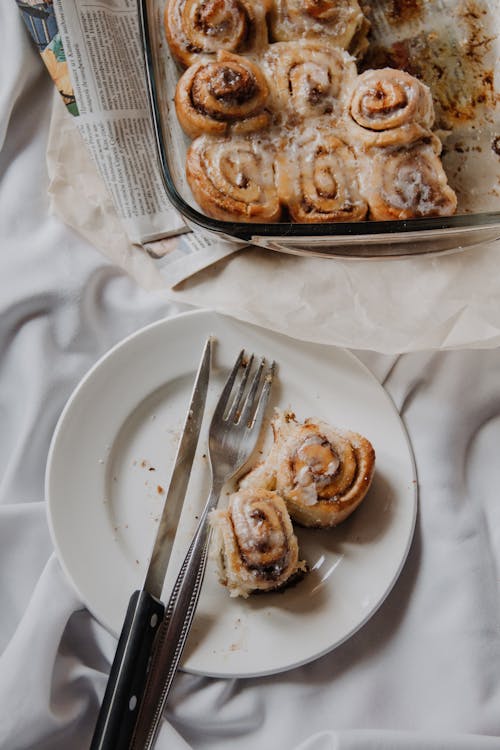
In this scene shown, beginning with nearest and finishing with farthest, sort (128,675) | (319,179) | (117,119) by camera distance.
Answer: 1. (128,675)
2. (319,179)
3. (117,119)

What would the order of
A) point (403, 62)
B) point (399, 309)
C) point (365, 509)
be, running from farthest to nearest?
point (403, 62) < point (399, 309) < point (365, 509)

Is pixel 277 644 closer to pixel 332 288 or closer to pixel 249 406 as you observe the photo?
pixel 249 406

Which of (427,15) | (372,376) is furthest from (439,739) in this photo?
(427,15)

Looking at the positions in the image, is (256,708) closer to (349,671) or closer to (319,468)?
(349,671)

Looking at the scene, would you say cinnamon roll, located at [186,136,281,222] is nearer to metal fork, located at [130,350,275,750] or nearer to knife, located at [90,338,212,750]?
metal fork, located at [130,350,275,750]

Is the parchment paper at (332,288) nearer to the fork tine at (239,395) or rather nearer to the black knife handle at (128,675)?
the fork tine at (239,395)

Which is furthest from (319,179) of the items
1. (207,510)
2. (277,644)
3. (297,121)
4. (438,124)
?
(277,644)
